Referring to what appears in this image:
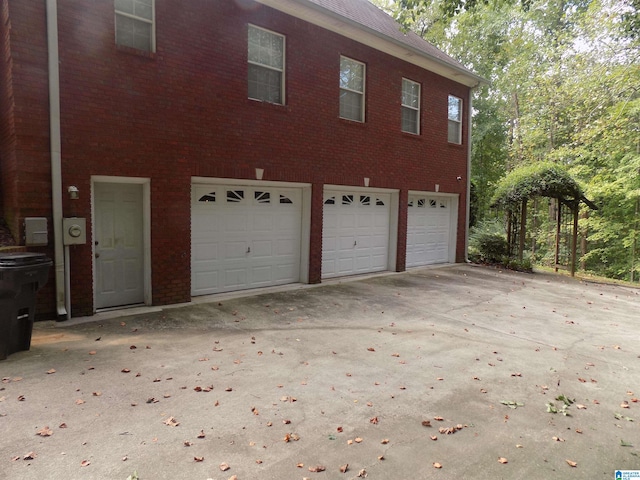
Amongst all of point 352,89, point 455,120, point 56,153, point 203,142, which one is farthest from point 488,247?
point 56,153

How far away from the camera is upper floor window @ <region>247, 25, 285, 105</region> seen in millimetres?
8086

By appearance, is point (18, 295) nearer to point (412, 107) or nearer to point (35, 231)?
point (35, 231)

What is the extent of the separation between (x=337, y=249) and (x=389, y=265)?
7.22 ft

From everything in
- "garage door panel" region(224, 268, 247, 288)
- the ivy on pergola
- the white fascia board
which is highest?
the white fascia board

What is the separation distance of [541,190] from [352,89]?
6549mm

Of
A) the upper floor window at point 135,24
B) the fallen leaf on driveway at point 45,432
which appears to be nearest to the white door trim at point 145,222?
the upper floor window at point 135,24

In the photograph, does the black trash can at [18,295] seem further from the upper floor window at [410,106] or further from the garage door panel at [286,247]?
the upper floor window at [410,106]

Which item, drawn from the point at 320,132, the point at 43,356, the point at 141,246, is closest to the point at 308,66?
the point at 320,132

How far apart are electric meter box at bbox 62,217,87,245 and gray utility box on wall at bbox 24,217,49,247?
230 millimetres

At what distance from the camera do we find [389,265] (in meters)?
11.8

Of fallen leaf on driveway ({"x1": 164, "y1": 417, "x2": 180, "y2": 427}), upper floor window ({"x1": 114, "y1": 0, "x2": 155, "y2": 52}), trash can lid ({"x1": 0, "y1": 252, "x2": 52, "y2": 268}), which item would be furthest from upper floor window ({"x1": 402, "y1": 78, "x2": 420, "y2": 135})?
fallen leaf on driveway ({"x1": 164, "y1": 417, "x2": 180, "y2": 427})

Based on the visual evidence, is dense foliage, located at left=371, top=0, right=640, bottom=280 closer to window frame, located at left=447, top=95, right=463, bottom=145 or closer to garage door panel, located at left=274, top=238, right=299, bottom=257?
window frame, located at left=447, top=95, right=463, bottom=145

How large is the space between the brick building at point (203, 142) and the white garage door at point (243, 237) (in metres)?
0.03

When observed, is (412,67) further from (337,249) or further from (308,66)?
(337,249)
